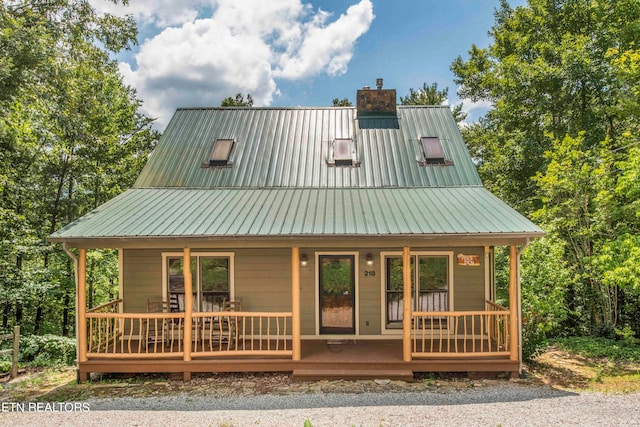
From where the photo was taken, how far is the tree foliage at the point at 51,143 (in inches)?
325

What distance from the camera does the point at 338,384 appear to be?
652 centimetres

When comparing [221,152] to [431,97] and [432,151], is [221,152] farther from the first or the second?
[431,97]

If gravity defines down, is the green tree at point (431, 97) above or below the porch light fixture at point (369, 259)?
above

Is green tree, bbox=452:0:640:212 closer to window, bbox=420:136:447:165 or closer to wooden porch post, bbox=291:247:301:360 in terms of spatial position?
window, bbox=420:136:447:165

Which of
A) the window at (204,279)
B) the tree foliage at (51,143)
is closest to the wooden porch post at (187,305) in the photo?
the window at (204,279)

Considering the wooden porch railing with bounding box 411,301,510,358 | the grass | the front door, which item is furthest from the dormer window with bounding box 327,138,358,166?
the grass

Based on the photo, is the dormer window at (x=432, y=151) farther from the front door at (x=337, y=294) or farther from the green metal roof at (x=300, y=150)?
the front door at (x=337, y=294)

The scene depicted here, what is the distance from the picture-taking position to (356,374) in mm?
6602

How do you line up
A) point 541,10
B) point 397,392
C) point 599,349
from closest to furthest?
point 397,392, point 599,349, point 541,10

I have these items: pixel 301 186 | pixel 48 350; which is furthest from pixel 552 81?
pixel 48 350

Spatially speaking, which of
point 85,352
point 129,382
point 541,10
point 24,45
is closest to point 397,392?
point 129,382

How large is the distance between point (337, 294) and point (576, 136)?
10.5 meters

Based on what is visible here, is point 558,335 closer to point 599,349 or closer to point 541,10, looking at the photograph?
point 599,349

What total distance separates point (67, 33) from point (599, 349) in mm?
14688
